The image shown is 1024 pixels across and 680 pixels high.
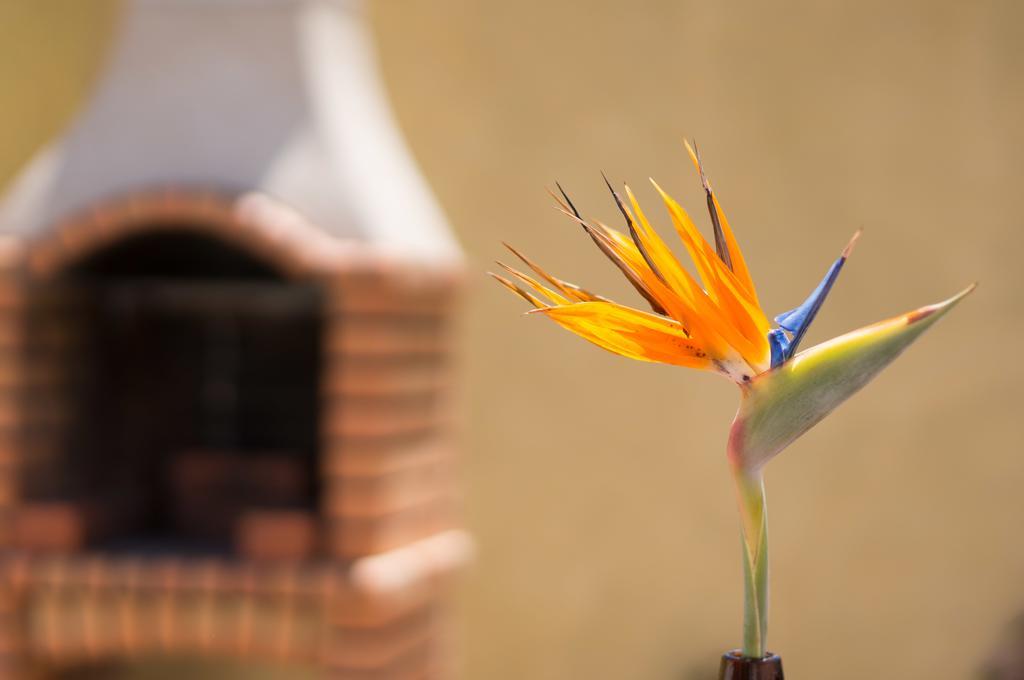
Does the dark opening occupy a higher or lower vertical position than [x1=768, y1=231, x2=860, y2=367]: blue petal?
higher

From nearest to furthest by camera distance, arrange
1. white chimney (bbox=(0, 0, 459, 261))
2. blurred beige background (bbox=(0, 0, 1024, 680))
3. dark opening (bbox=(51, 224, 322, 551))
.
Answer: white chimney (bbox=(0, 0, 459, 261)) → dark opening (bbox=(51, 224, 322, 551)) → blurred beige background (bbox=(0, 0, 1024, 680))

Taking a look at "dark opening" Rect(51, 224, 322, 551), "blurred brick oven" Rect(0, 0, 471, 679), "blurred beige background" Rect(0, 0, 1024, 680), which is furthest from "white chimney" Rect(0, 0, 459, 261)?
"blurred beige background" Rect(0, 0, 1024, 680)

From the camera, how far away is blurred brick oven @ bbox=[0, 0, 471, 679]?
101 inches

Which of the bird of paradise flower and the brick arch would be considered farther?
the brick arch

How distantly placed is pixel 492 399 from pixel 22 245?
1.22 m

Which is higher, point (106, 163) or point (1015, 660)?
point (106, 163)

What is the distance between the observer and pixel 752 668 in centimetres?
75

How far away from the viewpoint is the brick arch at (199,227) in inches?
98.4

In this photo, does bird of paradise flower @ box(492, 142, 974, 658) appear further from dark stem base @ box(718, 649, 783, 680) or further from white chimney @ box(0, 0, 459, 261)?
white chimney @ box(0, 0, 459, 261)

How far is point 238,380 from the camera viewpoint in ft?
10.4

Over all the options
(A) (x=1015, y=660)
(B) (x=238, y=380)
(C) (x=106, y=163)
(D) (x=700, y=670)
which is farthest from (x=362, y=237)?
(A) (x=1015, y=660)

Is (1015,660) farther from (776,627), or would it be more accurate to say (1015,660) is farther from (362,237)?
(362,237)

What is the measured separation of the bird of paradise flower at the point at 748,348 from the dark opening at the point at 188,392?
2099 millimetres

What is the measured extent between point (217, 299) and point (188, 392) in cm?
25
